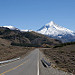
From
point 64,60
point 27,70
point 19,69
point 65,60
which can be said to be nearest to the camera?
point 27,70

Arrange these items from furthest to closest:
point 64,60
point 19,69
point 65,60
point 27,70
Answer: point 64,60 → point 65,60 → point 19,69 → point 27,70

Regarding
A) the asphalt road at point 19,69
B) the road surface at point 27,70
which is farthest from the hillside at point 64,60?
the asphalt road at point 19,69

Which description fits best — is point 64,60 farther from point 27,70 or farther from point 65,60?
point 27,70

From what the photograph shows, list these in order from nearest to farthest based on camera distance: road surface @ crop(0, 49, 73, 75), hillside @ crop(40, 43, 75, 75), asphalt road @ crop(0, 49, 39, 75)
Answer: asphalt road @ crop(0, 49, 39, 75), road surface @ crop(0, 49, 73, 75), hillside @ crop(40, 43, 75, 75)

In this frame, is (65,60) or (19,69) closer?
(19,69)

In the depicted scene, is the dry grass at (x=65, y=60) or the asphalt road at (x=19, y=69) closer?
the asphalt road at (x=19, y=69)

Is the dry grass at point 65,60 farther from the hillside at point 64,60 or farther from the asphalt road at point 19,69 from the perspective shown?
the asphalt road at point 19,69

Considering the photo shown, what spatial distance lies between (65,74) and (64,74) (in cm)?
11

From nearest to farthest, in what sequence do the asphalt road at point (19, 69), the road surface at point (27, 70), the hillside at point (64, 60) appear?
the asphalt road at point (19, 69) < the road surface at point (27, 70) < the hillside at point (64, 60)

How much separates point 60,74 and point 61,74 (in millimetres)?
103

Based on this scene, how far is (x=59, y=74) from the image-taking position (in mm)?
17156

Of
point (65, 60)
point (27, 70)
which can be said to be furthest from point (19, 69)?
point (65, 60)

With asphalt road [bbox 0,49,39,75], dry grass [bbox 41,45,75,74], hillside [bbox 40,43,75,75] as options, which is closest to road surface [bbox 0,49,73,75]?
asphalt road [bbox 0,49,39,75]

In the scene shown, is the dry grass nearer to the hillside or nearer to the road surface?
the hillside
